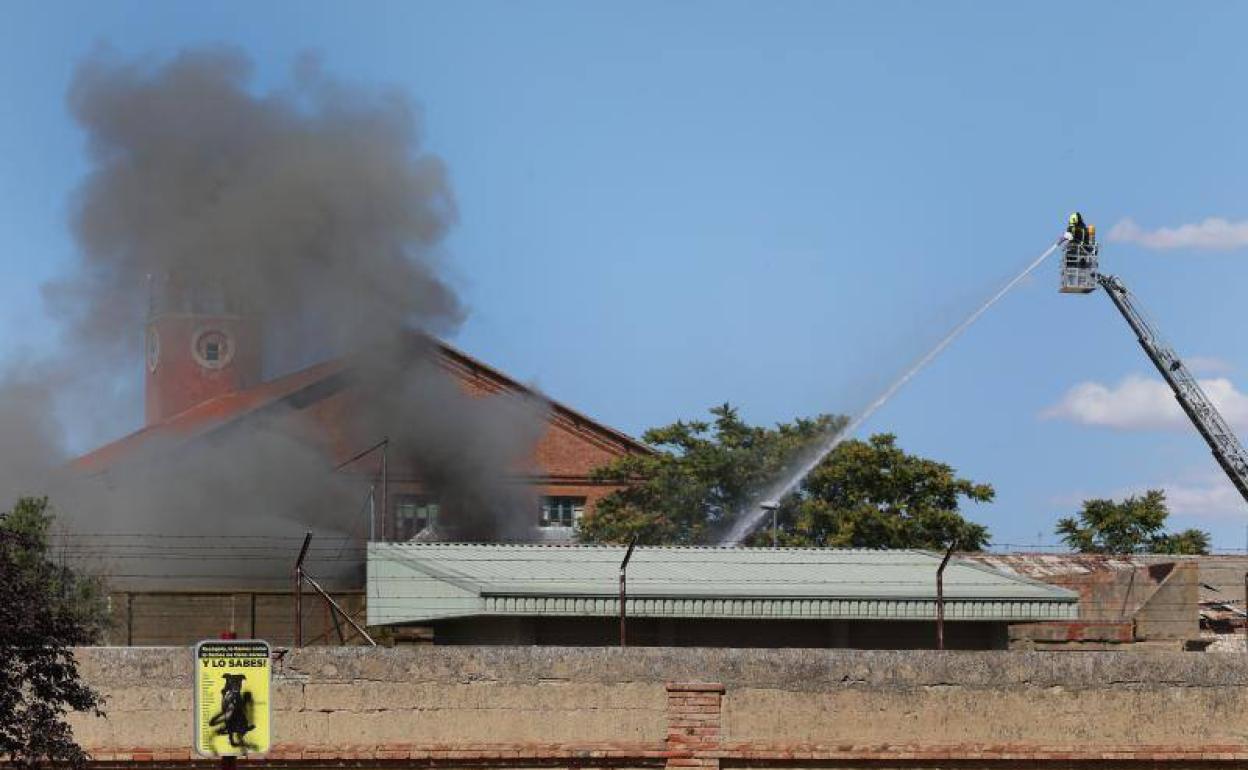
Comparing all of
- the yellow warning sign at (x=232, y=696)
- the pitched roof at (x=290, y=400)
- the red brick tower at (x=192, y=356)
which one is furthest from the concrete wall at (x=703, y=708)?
the red brick tower at (x=192, y=356)

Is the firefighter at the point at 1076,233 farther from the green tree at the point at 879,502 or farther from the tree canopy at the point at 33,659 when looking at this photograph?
the tree canopy at the point at 33,659

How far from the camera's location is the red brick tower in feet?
248

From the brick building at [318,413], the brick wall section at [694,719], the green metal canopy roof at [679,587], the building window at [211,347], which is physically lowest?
the brick wall section at [694,719]

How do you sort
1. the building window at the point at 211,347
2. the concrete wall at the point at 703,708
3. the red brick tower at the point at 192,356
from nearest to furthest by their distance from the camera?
the concrete wall at the point at 703,708, the red brick tower at the point at 192,356, the building window at the point at 211,347

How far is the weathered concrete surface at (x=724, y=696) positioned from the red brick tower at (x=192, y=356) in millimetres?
55526

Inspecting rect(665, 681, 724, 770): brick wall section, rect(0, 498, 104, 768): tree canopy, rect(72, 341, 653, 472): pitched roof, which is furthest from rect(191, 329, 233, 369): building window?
rect(0, 498, 104, 768): tree canopy

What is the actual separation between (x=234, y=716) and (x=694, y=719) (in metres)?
6.18

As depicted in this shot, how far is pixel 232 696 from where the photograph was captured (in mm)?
15031

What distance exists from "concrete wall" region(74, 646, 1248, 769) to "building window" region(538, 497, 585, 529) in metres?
43.0

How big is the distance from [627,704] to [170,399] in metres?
60.5

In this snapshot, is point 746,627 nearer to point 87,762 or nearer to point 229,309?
point 87,762

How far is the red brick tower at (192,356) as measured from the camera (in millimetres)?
75500

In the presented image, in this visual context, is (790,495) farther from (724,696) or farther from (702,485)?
(724,696)

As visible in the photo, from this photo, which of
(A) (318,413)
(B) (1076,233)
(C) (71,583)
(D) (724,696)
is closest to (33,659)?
(D) (724,696)
